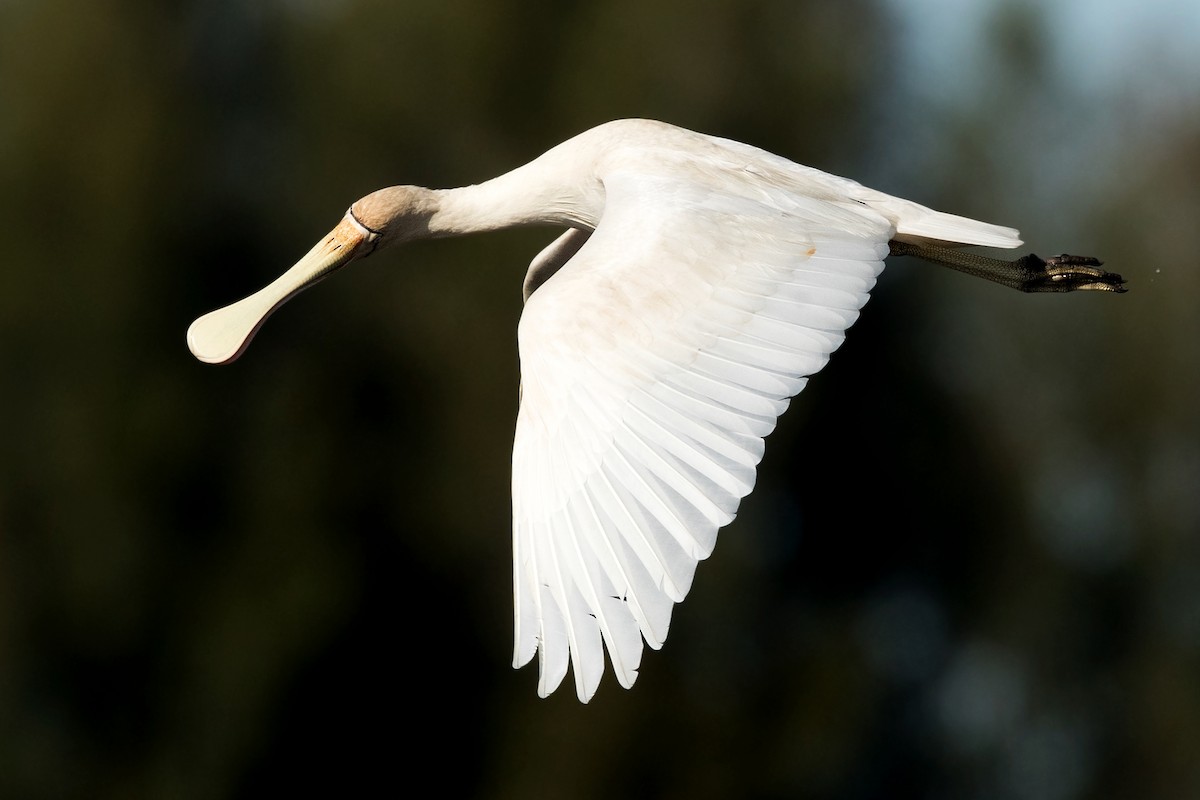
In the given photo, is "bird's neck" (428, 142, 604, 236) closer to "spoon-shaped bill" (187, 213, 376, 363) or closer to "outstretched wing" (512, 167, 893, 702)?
"spoon-shaped bill" (187, 213, 376, 363)

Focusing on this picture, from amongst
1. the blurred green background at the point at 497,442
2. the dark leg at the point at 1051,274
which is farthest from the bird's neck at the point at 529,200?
the blurred green background at the point at 497,442

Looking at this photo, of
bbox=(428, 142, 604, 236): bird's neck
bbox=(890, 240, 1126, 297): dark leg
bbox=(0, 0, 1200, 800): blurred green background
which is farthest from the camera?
bbox=(0, 0, 1200, 800): blurred green background

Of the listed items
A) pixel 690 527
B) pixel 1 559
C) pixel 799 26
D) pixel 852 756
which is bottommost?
pixel 852 756

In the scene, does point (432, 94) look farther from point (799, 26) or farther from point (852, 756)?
point (852, 756)

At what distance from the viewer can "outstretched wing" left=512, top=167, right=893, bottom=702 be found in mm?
4402

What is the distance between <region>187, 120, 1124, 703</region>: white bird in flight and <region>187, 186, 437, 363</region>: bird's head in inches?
4.4

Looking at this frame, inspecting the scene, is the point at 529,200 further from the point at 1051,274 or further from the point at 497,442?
the point at 497,442

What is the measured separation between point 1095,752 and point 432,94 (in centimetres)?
846

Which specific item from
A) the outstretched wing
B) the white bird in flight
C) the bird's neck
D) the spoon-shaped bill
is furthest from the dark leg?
the spoon-shaped bill

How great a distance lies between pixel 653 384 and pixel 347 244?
232 centimetres

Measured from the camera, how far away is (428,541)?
15.9 m

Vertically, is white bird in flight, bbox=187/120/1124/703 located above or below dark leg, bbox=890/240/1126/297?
below

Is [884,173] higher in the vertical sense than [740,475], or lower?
higher

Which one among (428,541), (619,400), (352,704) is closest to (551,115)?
(428,541)
